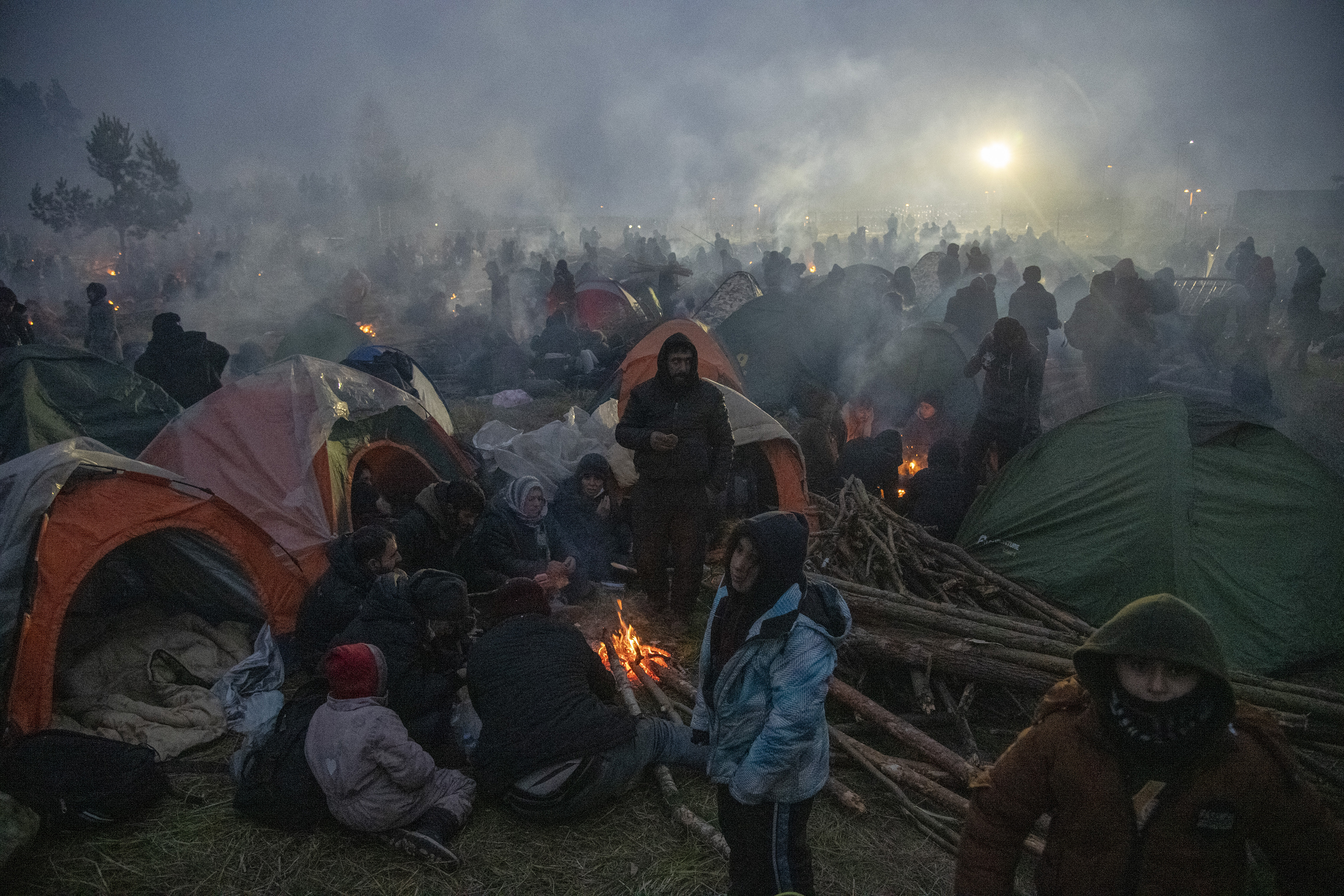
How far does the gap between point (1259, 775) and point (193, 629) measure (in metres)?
5.85

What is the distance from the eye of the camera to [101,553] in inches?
176

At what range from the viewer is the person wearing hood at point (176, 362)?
31.6 feet

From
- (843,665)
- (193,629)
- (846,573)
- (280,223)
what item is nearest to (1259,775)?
(843,665)

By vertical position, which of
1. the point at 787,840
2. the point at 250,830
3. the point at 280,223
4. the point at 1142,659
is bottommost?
the point at 250,830

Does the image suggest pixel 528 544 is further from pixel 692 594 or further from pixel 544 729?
Answer: pixel 544 729

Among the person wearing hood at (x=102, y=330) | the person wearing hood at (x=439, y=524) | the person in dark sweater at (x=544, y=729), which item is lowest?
the person in dark sweater at (x=544, y=729)

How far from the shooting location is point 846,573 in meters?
6.02

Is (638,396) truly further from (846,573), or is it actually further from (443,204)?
(443,204)

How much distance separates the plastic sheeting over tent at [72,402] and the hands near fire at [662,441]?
6.14 m

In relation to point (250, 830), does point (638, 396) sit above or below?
above

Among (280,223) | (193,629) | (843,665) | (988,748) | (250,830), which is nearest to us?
(250,830)

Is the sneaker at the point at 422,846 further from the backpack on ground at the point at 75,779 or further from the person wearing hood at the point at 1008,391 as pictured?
the person wearing hood at the point at 1008,391

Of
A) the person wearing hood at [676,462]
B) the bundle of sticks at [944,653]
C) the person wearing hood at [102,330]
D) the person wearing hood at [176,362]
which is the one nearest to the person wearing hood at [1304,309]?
the bundle of sticks at [944,653]

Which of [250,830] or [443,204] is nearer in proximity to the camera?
[250,830]
